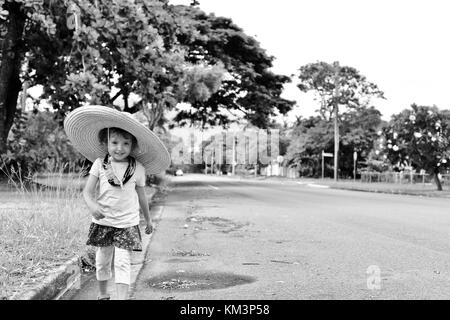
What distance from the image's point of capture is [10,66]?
1720 cm

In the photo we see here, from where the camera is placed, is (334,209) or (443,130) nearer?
(334,209)

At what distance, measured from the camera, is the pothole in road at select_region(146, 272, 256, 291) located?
17.9 feet

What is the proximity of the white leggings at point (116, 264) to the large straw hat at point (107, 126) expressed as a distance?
833 millimetres

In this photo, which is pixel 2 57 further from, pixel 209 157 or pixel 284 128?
pixel 209 157

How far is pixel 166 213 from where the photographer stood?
13.8 m

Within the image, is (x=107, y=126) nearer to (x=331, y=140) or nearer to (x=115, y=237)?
(x=115, y=237)

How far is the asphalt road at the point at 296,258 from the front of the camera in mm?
5312

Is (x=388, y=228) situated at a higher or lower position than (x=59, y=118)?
lower

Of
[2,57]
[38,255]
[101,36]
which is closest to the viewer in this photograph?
[38,255]

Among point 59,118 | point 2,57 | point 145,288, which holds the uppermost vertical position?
point 2,57

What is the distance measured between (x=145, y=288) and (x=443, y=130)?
2626 centimetres

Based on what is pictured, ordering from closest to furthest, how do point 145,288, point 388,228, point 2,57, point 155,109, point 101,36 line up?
point 145,288 → point 388,228 → point 101,36 → point 2,57 → point 155,109

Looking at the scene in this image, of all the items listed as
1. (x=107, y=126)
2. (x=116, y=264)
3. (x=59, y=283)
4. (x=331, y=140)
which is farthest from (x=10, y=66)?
(x=331, y=140)
